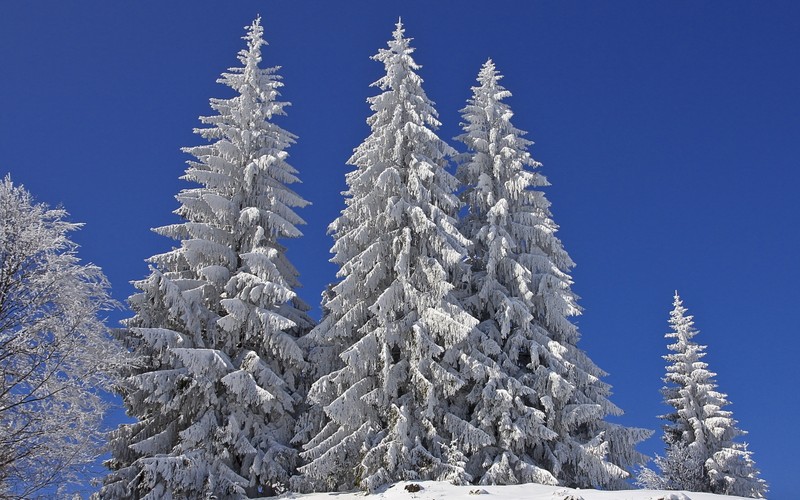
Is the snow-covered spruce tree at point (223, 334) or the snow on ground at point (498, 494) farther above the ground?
the snow-covered spruce tree at point (223, 334)

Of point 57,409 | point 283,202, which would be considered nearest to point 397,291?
point 283,202

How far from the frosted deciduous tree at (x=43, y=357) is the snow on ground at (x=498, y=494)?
22.4 feet

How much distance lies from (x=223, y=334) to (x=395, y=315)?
6179 mm

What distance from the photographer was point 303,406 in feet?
74.6

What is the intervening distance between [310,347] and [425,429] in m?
6.18

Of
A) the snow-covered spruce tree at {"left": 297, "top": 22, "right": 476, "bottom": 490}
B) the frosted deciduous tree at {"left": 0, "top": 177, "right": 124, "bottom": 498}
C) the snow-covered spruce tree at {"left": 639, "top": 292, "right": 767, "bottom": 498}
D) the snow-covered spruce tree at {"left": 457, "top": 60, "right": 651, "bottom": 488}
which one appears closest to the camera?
the frosted deciduous tree at {"left": 0, "top": 177, "right": 124, "bottom": 498}

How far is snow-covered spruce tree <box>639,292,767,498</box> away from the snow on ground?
60.0 feet

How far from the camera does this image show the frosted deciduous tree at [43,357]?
42.6ft

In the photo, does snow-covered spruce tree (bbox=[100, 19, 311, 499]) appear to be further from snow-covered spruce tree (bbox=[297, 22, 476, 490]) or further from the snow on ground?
the snow on ground

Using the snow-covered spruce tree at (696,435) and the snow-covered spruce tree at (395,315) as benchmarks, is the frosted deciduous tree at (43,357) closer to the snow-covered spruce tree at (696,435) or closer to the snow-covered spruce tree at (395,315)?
the snow-covered spruce tree at (395,315)

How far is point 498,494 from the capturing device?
15242 mm

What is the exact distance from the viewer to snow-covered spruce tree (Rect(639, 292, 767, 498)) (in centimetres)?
3105

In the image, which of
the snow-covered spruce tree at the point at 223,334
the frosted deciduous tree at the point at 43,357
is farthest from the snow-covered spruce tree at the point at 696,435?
the frosted deciduous tree at the point at 43,357

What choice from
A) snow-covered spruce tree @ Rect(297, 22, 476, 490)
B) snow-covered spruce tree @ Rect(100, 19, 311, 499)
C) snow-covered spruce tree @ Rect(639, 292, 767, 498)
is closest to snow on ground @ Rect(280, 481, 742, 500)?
snow-covered spruce tree @ Rect(297, 22, 476, 490)
